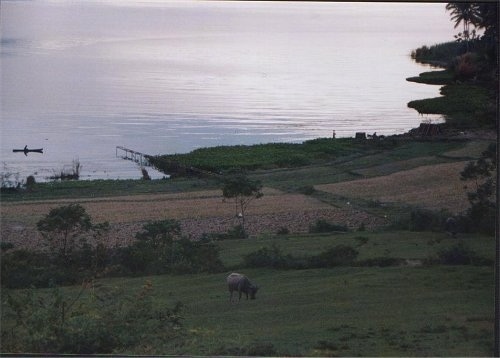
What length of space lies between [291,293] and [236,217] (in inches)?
26.5

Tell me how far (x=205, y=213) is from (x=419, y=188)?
5.11 ft

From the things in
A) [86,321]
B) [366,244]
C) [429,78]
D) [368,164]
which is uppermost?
[429,78]

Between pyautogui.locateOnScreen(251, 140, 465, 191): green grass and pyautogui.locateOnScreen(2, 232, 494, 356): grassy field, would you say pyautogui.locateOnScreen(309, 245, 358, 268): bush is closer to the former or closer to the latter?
pyautogui.locateOnScreen(2, 232, 494, 356): grassy field

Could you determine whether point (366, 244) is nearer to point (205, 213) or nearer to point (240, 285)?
point (240, 285)

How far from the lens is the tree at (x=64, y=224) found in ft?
17.8

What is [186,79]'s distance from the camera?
19.5 ft

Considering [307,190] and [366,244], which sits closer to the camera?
[366,244]

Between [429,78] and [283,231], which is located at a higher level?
[429,78]

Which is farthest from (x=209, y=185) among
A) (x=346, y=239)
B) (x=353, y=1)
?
(x=353, y=1)

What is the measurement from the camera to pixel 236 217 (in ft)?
18.4

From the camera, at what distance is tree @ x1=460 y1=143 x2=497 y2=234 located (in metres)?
5.46

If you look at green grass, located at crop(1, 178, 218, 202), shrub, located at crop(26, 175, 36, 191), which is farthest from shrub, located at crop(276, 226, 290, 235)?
shrub, located at crop(26, 175, 36, 191)

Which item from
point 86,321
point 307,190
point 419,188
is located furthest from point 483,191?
point 86,321

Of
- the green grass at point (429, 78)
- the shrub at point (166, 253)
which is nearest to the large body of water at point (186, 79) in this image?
the green grass at point (429, 78)
